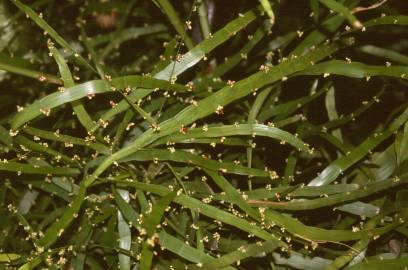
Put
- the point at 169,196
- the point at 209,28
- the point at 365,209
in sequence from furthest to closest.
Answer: the point at 209,28
the point at 365,209
the point at 169,196

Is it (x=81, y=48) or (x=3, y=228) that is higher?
(x=81, y=48)

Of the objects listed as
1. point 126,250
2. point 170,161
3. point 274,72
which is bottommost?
point 126,250

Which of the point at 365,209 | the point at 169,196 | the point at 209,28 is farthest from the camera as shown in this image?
the point at 209,28

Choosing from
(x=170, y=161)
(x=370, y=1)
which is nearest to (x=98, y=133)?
(x=170, y=161)

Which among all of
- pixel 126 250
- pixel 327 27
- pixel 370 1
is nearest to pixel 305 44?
pixel 327 27

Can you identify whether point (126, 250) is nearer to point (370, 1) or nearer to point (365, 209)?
point (365, 209)

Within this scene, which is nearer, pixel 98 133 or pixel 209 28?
pixel 98 133
